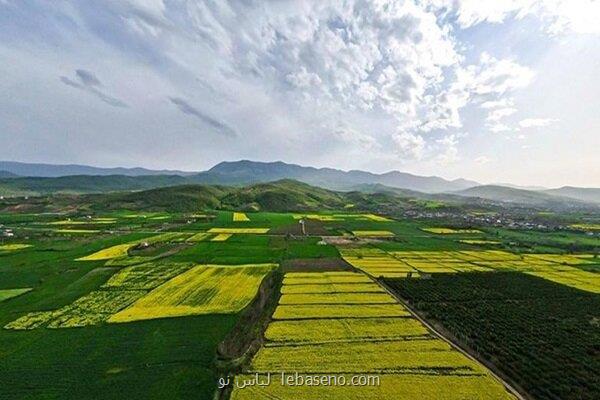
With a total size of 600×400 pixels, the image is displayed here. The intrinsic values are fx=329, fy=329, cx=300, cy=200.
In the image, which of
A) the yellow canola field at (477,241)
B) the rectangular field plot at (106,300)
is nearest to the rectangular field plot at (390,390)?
the rectangular field plot at (106,300)

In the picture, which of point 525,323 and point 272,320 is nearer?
point 272,320

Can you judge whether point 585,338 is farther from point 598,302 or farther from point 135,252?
point 135,252

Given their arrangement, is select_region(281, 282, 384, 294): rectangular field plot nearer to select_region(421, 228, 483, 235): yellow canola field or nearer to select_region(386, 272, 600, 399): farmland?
select_region(386, 272, 600, 399): farmland

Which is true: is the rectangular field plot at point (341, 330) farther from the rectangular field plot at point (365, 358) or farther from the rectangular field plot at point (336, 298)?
the rectangular field plot at point (336, 298)

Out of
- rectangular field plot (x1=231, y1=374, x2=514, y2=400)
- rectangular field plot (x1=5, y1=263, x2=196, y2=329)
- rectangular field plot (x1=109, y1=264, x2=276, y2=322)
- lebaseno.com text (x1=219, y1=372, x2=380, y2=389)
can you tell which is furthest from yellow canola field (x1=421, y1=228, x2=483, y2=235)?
lebaseno.com text (x1=219, y1=372, x2=380, y2=389)

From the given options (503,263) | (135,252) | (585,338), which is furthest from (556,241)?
(135,252)

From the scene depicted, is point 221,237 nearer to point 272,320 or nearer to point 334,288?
point 334,288

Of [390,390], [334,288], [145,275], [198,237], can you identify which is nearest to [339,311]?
[334,288]
